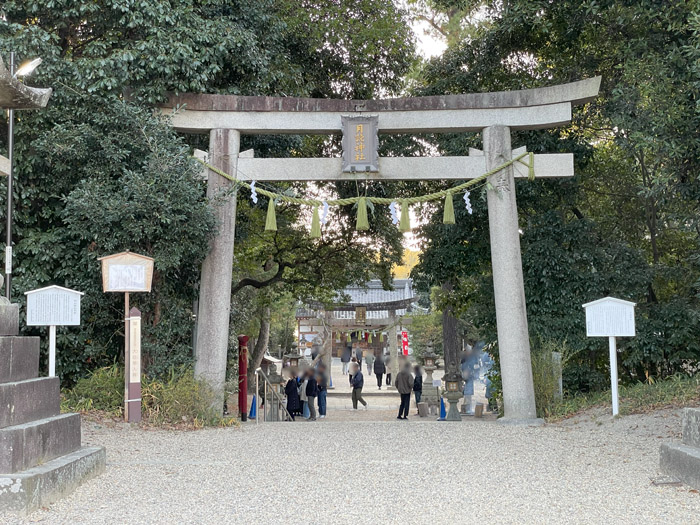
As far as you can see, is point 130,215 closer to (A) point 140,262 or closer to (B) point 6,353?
(A) point 140,262

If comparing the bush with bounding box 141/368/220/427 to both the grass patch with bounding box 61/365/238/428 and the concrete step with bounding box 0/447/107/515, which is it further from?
the concrete step with bounding box 0/447/107/515

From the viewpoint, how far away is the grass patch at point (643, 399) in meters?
8.16

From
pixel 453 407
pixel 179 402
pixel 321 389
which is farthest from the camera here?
pixel 321 389

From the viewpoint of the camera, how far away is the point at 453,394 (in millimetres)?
12852

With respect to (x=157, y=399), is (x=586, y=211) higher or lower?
higher

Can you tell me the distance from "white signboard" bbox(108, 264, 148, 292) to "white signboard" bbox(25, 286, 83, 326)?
456 mm

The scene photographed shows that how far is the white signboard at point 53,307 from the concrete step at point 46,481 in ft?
10.5

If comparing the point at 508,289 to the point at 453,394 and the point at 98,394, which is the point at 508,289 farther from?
the point at 98,394

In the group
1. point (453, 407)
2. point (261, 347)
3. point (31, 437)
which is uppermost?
point (261, 347)

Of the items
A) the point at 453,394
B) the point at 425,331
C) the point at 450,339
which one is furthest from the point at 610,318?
the point at 425,331

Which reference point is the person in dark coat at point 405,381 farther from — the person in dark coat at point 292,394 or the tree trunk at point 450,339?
the tree trunk at point 450,339

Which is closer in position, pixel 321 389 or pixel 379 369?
pixel 321 389

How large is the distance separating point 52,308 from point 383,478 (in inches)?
189

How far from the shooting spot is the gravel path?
3.94 metres
